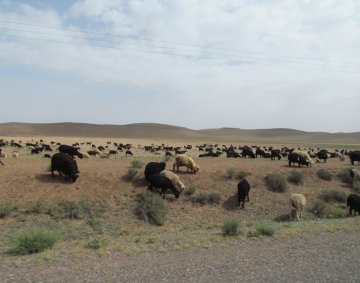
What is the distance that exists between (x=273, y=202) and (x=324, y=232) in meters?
10.7

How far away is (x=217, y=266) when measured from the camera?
9.64m

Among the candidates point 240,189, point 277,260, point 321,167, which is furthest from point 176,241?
point 321,167

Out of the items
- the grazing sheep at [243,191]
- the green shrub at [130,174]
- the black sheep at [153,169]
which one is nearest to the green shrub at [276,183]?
the grazing sheep at [243,191]

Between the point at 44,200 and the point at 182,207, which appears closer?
the point at 44,200

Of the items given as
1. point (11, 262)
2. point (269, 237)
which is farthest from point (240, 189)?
point (11, 262)

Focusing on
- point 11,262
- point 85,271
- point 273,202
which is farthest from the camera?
point 273,202

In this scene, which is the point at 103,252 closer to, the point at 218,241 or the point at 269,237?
the point at 218,241

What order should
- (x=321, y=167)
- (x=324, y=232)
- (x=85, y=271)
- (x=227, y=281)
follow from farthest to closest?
(x=321, y=167) → (x=324, y=232) → (x=85, y=271) → (x=227, y=281)

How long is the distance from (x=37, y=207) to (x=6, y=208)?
1.35m

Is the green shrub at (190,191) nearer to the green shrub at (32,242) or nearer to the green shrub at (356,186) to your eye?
the green shrub at (356,186)

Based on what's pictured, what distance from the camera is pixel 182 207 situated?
22.6 metres

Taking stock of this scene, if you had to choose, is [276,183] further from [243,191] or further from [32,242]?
[32,242]

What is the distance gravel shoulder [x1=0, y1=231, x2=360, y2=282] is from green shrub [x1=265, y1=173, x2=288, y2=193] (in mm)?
14386

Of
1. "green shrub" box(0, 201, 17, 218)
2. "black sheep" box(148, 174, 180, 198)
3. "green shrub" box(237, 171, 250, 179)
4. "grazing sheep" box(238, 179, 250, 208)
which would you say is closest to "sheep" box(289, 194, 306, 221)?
"grazing sheep" box(238, 179, 250, 208)
